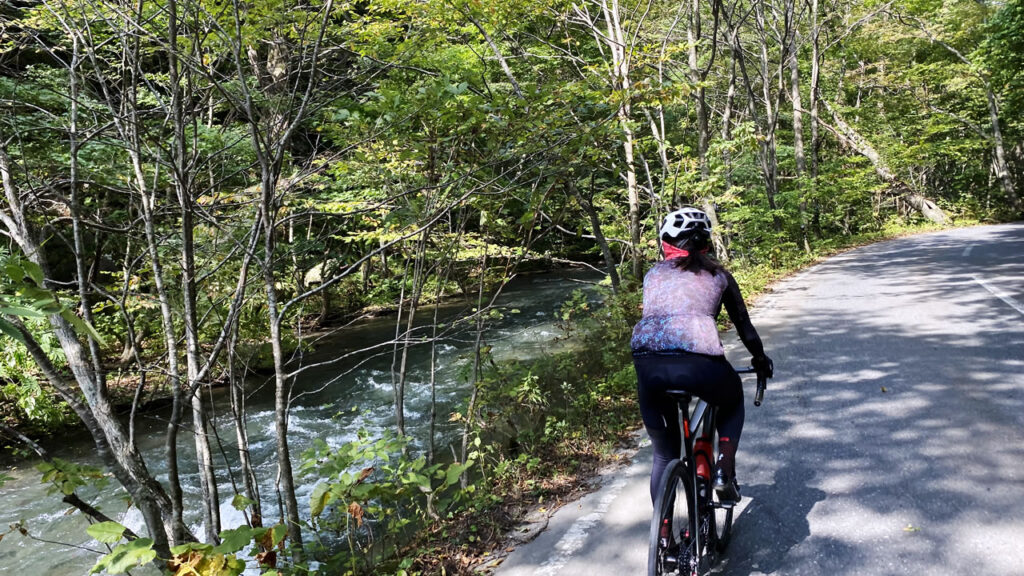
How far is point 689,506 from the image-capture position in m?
2.83

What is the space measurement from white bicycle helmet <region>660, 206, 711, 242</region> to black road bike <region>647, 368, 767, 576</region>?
796 mm

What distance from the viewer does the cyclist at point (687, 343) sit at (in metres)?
2.79

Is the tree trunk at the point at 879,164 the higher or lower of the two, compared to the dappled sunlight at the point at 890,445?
higher

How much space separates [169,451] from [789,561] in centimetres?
368

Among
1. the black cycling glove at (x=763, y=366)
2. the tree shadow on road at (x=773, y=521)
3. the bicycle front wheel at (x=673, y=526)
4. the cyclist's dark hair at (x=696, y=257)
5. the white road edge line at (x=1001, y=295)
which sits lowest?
the white road edge line at (x=1001, y=295)

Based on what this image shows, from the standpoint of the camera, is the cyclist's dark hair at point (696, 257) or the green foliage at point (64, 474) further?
the cyclist's dark hair at point (696, 257)

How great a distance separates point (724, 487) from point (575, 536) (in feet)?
4.40

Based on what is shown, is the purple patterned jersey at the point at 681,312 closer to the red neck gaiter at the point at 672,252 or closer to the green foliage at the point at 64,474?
the red neck gaiter at the point at 672,252

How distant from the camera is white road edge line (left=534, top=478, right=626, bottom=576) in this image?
141 inches

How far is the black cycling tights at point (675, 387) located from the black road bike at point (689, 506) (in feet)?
0.19

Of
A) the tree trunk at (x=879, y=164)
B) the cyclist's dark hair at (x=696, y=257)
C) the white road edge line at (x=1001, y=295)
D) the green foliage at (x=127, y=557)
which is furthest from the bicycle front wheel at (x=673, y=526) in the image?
the tree trunk at (x=879, y=164)

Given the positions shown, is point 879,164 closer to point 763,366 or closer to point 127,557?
point 763,366

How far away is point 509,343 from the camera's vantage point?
45.2 ft

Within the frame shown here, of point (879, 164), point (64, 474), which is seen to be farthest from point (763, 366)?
point (879, 164)
